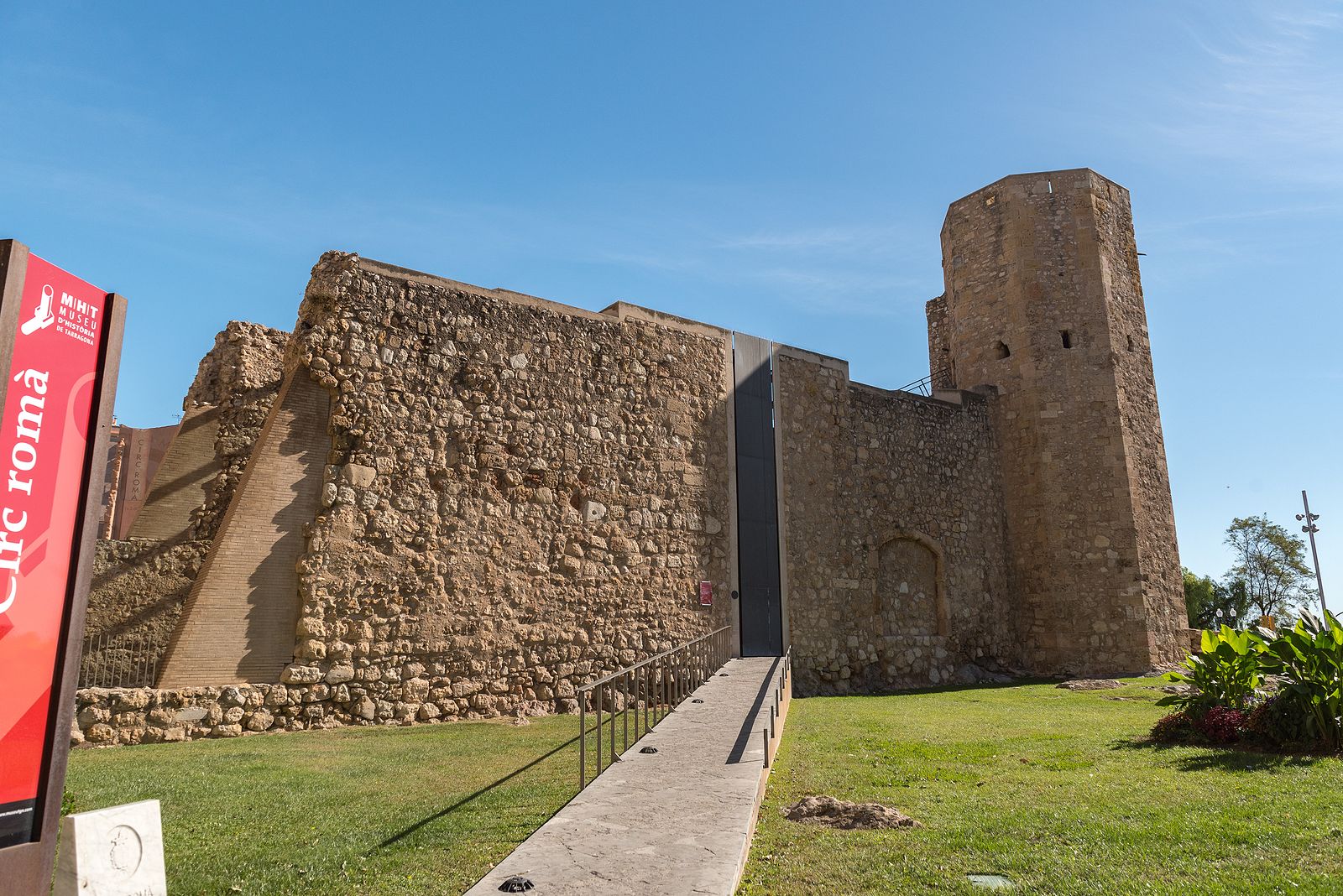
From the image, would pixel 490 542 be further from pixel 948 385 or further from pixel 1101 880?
pixel 948 385

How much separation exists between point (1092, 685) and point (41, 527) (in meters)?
16.1

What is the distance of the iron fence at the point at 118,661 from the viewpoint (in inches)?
486

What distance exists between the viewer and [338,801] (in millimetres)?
6457

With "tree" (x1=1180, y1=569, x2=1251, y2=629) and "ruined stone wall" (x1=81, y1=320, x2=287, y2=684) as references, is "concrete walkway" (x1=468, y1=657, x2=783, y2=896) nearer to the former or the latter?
"ruined stone wall" (x1=81, y1=320, x2=287, y2=684)

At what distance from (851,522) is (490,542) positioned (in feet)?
25.8

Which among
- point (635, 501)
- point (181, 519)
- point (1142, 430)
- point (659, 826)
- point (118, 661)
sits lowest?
point (659, 826)

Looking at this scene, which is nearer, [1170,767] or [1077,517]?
[1170,767]

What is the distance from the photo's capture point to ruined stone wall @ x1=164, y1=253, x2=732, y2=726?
11.2 meters

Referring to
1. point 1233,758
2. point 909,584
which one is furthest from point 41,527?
point 909,584

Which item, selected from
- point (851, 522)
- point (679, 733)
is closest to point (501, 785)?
point (679, 733)

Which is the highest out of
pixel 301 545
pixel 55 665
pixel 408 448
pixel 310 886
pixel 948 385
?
pixel 948 385

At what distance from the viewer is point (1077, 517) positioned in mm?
18594

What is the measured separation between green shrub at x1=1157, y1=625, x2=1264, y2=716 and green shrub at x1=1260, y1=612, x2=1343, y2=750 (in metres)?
0.19

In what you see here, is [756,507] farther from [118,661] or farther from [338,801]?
[118,661]
